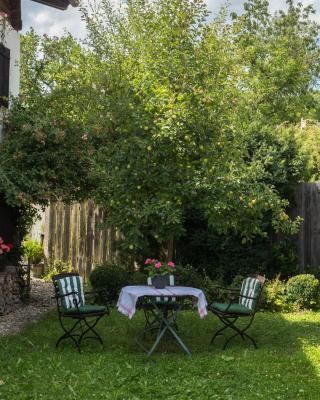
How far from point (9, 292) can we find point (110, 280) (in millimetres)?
1673

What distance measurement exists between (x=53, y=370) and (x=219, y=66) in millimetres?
5695

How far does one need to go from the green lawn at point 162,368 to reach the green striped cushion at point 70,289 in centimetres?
49

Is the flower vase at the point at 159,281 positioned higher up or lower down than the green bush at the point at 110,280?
higher up

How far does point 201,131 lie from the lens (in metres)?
7.26

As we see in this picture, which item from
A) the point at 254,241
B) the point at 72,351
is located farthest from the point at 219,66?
the point at 72,351

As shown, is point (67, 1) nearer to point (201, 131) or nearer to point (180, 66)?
point (180, 66)

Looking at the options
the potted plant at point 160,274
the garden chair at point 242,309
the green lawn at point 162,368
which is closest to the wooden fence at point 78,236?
the green lawn at point 162,368

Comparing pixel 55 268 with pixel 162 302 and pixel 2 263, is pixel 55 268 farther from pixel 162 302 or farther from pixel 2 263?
pixel 162 302

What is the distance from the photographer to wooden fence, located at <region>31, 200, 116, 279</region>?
11.3 meters

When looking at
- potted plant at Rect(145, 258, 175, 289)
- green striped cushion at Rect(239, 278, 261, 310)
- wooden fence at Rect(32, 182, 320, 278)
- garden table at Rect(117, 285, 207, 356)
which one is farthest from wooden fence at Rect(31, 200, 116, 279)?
garden table at Rect(117, 285, 207, 356)

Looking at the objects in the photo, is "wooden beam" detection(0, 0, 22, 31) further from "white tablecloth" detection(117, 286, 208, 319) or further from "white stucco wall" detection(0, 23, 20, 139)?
"white tablecloth" detection(117, 286, 208, 319)

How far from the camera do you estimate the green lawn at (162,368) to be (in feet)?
14.9

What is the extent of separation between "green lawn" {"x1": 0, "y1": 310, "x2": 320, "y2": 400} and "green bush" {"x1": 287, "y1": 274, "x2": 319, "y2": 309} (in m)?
1.36

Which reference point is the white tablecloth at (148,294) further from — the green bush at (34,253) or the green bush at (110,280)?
the green bush at (34,253)
